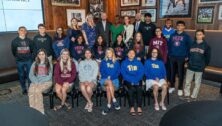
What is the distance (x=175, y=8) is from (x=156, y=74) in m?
3.04

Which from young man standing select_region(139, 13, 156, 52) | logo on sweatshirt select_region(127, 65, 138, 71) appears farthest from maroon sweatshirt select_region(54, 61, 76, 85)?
young man standing select_region(139, 13, 156, 52)

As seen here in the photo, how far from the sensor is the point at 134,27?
18.8 feet

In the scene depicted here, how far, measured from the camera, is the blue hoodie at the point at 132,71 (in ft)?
13.2

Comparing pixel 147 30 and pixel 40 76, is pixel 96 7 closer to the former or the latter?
pixel 147 30

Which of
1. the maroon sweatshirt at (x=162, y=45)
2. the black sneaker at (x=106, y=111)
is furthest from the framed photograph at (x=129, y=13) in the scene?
the black sneaker at (x=106, y=111)

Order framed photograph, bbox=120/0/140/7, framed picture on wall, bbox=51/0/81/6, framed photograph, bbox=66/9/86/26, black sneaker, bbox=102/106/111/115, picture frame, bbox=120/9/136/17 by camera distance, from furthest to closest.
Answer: picture frame, bbox=120/9/136/17, framed photograph, bbox=120/0/140/7, framed photograph, bbox=66/9/86/26, framed picture on wall, bbox=51/0/81/6, black sneaker, bbox=102/106/111/115

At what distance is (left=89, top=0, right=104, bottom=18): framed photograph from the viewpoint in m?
7.72

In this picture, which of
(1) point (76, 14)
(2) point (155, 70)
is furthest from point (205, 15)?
(1) point (76, 14)

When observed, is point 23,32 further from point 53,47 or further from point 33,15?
point 33,15

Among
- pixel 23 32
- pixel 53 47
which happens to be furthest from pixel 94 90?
pixel 23 32

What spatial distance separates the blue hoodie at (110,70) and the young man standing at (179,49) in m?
1.36

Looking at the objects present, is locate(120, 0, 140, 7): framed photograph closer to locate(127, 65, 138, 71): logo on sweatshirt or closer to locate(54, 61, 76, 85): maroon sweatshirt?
locate(127, 65, 138, 71): logo on sweatshirt

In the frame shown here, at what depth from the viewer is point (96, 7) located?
25.8 ft

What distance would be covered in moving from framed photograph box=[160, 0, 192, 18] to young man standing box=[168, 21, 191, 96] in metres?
1.73
